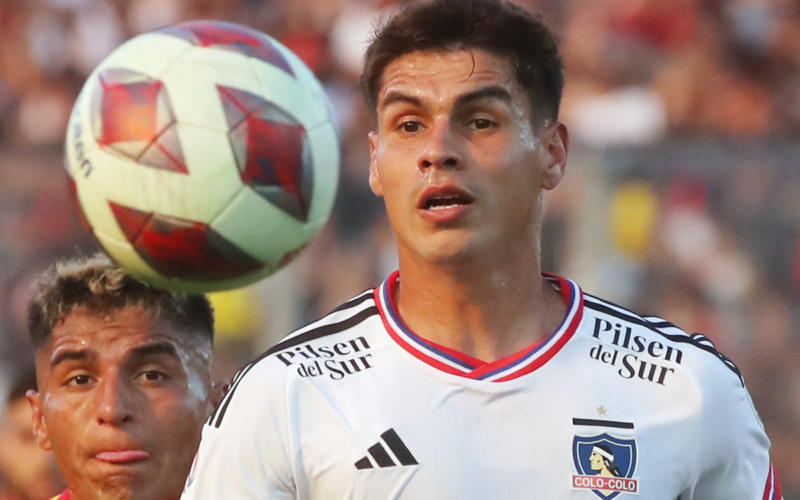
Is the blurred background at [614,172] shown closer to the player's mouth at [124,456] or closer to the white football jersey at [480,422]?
the player's mouth at [124,456]

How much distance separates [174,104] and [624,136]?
5.30 m

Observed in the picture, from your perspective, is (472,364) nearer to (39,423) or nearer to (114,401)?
(114,401)

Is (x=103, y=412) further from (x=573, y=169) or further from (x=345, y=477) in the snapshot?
(x=573, y=169)

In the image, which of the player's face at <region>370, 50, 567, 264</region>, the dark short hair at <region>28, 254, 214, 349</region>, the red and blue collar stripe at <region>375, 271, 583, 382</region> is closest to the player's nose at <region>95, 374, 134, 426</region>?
the dark short hair at <region>28, 254, 214, 349</region>

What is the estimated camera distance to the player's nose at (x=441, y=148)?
9.93 feet

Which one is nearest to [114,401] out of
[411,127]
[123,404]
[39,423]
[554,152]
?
[123,404]

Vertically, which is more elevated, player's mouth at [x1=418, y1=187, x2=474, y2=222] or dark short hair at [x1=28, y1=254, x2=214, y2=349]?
dark short hair at [x1=28, y1=254, x2=214, y2=349]

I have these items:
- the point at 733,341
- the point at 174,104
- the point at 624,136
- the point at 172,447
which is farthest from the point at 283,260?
the point at 624,136

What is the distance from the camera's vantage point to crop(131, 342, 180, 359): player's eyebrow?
361cm

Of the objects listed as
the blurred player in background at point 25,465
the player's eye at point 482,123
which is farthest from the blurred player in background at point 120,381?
the blurred player in background at point 25,465

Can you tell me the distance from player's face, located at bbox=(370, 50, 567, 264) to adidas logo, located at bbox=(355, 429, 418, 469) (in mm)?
493

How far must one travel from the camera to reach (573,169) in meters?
6.57

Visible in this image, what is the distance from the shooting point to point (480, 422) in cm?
300

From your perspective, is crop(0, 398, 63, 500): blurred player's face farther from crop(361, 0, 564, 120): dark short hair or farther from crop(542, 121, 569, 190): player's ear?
crop(542, 121, 569, 190): player's ear
